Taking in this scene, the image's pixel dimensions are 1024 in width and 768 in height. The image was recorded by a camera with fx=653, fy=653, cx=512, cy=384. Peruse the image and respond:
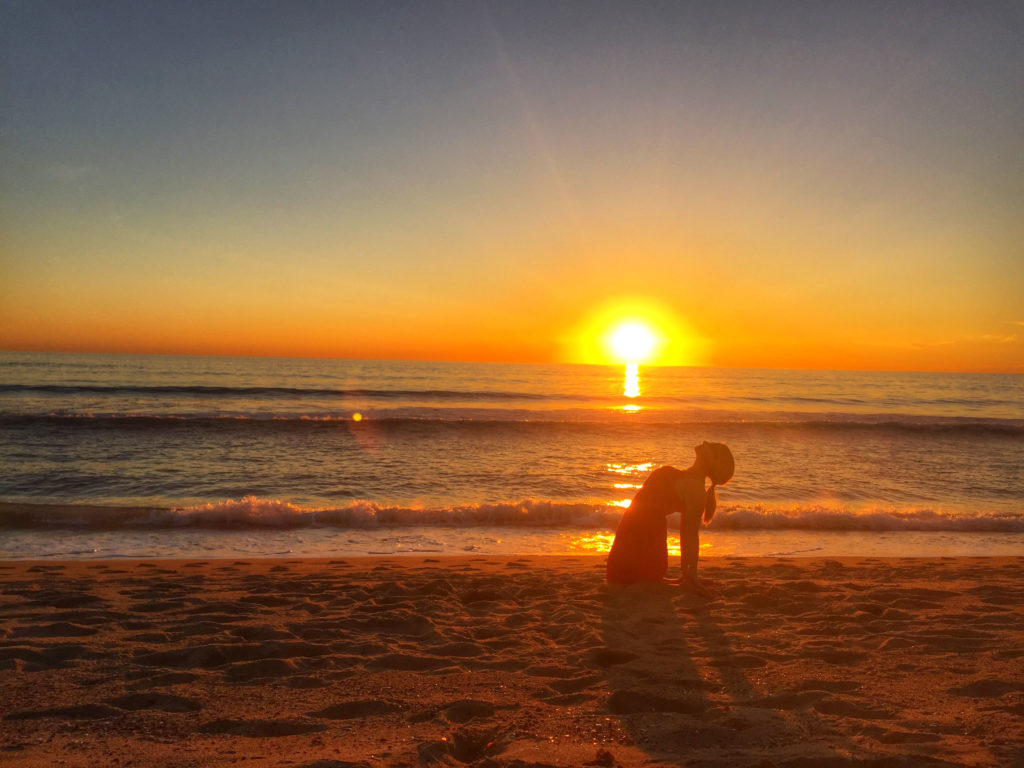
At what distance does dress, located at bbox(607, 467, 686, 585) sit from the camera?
6.07 meters

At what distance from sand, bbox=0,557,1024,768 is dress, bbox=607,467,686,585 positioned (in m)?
0.19

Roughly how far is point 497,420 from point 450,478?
10728 millimetres

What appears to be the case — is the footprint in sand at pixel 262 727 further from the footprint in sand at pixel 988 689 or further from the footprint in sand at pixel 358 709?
the footprint in sand at pixel 988 689

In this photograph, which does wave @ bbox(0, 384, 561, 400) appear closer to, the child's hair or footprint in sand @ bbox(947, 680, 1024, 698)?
the child's hair

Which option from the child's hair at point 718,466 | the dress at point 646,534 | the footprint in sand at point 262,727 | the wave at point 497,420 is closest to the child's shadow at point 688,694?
the dress at point 646,534

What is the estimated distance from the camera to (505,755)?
3.18m

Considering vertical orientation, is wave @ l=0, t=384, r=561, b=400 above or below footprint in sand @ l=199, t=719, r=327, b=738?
above

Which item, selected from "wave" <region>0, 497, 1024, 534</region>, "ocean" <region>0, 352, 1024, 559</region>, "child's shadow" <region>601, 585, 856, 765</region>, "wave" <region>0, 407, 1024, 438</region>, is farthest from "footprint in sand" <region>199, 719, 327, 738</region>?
"wave" <region>0, 407, 1024, 438</region>

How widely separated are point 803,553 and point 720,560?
160 centimetres

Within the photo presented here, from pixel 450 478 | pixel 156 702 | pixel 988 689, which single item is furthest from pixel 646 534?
pixel 450 478

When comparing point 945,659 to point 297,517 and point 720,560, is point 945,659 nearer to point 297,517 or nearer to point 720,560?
point 720,560

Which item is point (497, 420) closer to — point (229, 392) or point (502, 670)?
point (229, 392)

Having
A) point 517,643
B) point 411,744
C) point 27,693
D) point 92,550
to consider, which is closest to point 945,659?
point 517,643

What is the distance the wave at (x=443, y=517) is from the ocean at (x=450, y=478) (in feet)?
0.11
